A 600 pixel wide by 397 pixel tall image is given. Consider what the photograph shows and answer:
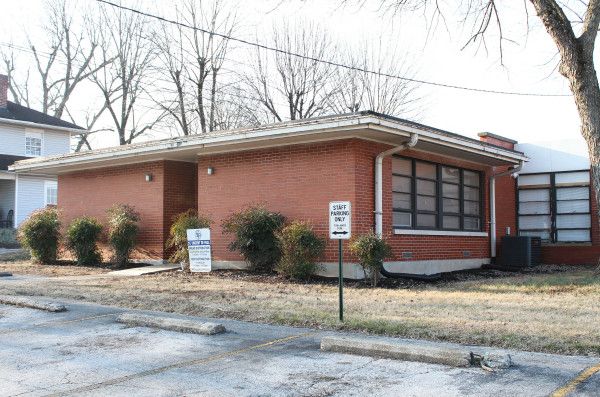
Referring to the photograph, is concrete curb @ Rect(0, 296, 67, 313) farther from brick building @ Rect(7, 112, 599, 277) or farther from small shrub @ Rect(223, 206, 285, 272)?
brick building @ Rect(7, 112, 599, 277)

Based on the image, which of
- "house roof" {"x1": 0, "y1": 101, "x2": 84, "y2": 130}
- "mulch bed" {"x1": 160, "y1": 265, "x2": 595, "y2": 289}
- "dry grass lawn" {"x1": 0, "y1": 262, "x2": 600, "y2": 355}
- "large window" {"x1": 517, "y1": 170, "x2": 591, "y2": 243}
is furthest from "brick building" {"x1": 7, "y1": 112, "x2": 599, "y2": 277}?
"house roof" {"x1": 0, "y1": 101, "x2": 84, "y2": 130}

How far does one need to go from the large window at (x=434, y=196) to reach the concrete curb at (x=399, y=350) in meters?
8.40

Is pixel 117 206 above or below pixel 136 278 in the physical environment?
above

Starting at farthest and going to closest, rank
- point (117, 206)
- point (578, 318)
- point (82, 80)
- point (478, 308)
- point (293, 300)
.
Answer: point (82, 80)
point (117, 206)
point (293, 300)
point (478, 308)
point (578, 318)

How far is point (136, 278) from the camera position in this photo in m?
15.5

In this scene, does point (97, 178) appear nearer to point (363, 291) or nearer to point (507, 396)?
point (363, 291)

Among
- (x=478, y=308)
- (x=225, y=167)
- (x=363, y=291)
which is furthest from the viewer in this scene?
(x=225, y=167)

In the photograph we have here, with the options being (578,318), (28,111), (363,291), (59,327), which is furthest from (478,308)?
(28,111)

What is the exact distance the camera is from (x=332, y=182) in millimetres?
14344

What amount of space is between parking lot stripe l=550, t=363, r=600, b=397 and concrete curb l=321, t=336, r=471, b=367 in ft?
3.37

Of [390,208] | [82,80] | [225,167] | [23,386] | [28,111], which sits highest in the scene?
[82,80]

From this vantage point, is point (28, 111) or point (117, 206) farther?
point (28, 111)

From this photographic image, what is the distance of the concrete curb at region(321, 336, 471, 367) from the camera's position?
643cm

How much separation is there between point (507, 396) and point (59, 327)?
20.4ft
